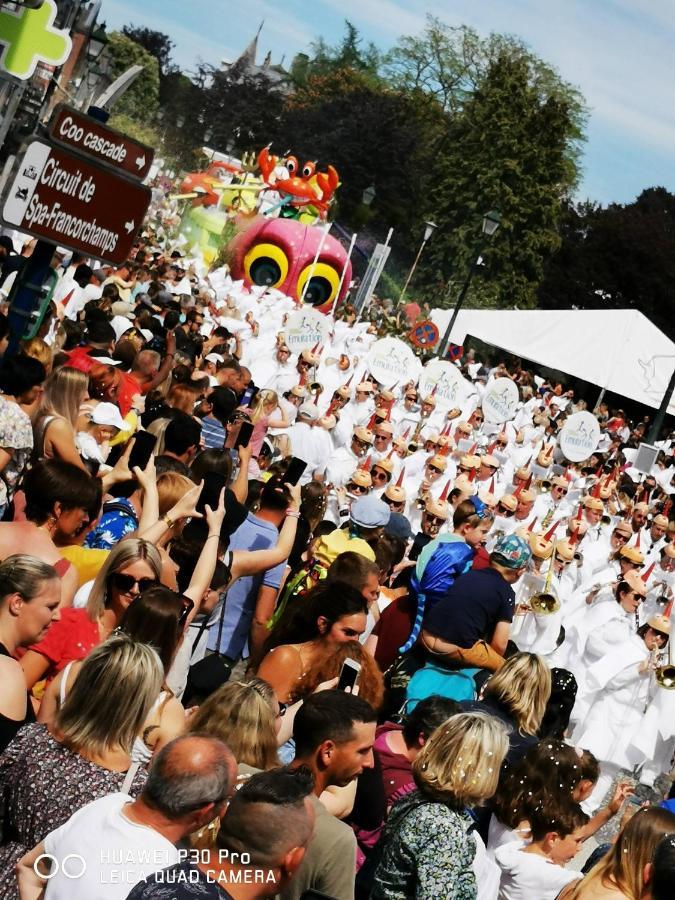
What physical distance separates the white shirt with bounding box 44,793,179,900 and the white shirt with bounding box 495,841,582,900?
192 cm

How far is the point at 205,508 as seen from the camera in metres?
5.24

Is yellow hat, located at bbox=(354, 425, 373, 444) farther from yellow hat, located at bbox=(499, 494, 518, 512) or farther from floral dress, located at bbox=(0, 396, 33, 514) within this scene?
floral dress, located at bbox=(0, 396, 33, 514)

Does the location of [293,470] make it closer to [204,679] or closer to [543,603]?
[204,679]

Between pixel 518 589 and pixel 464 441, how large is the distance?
3.90 m

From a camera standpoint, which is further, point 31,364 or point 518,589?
point 518,589

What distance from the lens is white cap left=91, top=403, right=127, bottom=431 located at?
21.5 ft

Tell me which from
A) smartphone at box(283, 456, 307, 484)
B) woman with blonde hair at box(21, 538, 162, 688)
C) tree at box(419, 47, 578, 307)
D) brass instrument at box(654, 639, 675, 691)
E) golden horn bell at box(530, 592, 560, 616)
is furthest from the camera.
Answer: tree at box(419, 47, 578, 307)

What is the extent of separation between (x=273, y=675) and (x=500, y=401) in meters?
10.9

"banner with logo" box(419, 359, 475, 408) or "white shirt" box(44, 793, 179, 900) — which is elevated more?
"banner with logo" box(419, 359, 475, 408)

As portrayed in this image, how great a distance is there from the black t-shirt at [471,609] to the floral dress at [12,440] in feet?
6.98

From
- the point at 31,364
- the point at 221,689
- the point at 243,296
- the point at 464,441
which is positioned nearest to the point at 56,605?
the point at 221,689

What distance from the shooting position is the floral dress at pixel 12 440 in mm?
5316

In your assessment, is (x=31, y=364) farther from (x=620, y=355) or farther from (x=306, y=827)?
(x=620, y=355)

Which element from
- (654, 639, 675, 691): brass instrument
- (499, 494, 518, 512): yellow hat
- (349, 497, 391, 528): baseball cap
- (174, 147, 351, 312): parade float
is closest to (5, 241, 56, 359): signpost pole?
(349, 497, 391, 528): baseball cap
